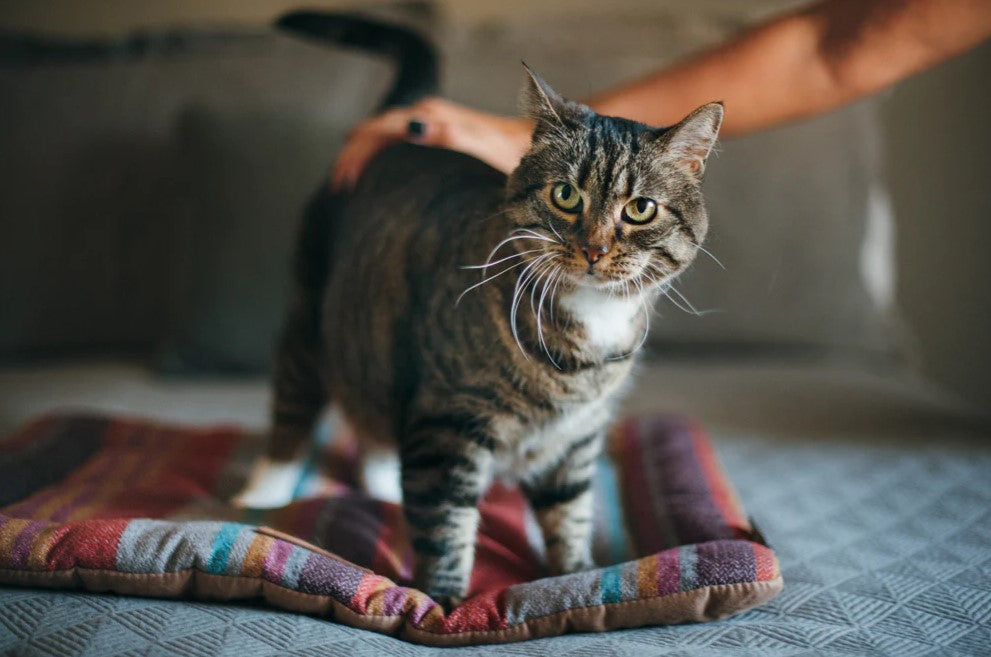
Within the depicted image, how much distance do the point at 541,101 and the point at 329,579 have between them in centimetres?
54

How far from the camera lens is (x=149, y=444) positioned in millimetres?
1325

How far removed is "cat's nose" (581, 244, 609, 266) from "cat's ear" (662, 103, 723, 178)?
0.39 feet

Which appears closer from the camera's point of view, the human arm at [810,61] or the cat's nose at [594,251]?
the cat's nose at [594,251]

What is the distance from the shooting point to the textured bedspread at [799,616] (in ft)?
2.57

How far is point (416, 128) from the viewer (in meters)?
1.22

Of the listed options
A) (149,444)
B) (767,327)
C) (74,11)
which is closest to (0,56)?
(74,11)

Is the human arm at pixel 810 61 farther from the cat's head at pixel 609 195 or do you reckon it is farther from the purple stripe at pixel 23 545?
the purple stripe at pixel 23 545

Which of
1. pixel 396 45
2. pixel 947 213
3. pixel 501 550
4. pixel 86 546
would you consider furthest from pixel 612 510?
pixel 947 213

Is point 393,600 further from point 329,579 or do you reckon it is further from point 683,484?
point 683,484

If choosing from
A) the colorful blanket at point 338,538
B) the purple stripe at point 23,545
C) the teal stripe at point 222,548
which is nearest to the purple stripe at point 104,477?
the colorful blanket at point 338,538

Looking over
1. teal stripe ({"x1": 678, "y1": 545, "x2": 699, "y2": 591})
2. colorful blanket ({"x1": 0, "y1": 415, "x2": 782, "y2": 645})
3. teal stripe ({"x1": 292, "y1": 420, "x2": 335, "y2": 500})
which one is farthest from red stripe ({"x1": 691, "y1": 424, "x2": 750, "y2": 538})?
teal stripe ({"x1": 292, "y1": 420, "x2": 335, "y2": 500})

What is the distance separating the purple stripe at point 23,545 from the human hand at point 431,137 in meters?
0.63

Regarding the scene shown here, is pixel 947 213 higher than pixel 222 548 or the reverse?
higher

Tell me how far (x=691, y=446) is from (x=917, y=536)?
0.34m
